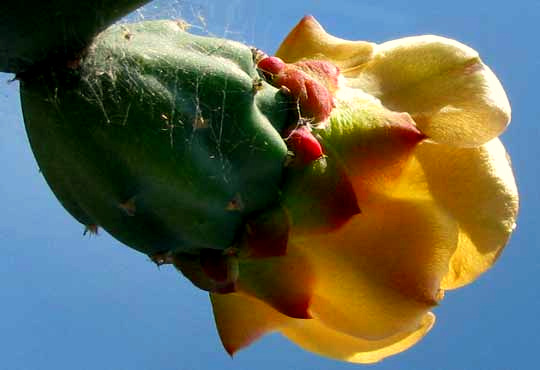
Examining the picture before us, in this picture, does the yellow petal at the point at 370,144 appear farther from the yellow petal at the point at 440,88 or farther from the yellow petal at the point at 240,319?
A: the yellow petal at the point at 240,319

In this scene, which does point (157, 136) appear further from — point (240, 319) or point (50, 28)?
point (240, 319)

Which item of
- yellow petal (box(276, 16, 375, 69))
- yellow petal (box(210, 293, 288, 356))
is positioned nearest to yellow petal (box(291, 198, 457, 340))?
yellow petal (box(210, 293, 288, 356))

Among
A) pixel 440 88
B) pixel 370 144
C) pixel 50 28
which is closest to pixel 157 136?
pixel 50 28

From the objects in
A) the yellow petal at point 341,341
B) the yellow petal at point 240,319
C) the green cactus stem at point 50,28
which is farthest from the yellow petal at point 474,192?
the green cactus stem at point 50,28

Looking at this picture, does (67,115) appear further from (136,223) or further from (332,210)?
(332,210)

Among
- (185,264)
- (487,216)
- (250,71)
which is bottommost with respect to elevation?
(185,264)

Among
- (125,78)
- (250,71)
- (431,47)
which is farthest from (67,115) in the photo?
(431,47)
